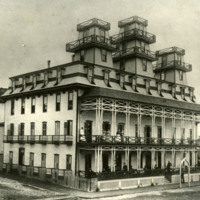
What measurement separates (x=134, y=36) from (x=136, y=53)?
2514 mm

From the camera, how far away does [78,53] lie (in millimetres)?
43656

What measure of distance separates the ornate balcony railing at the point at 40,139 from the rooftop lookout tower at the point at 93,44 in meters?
9.88

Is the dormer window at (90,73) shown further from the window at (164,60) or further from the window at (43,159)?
the window at (164,60)

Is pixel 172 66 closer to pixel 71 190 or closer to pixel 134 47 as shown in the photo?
pixel 134 47

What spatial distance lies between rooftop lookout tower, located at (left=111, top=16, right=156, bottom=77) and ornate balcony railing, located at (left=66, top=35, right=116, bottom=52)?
4544mm

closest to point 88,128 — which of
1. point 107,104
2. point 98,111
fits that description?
point 98,111

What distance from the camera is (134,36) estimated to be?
1821 inches

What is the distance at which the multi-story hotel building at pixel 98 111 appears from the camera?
34875 mm

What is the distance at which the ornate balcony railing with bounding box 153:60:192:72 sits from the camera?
5044cm

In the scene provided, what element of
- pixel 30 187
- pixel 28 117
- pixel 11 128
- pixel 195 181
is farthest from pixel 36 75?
pixel 195 181

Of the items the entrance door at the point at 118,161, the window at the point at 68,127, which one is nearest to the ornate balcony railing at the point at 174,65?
the entrance door at the point at 118,161

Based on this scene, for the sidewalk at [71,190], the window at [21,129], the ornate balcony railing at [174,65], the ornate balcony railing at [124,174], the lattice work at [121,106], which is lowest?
the sidewalk at [71,190]

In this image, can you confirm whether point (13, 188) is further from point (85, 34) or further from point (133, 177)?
point (85, 34)

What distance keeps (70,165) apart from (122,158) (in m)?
6.38
